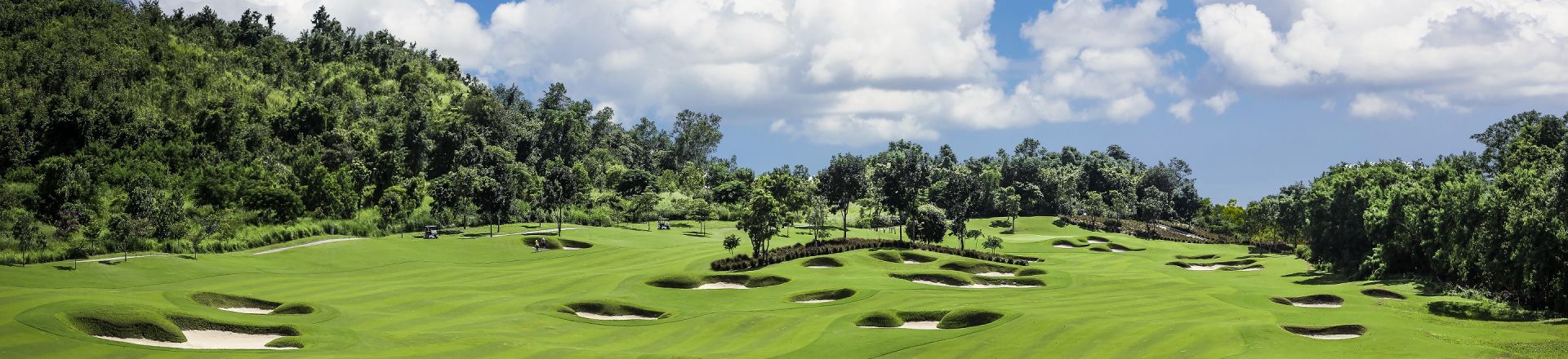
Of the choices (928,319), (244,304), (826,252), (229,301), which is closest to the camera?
(229,301)

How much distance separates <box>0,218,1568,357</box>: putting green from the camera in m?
38.9

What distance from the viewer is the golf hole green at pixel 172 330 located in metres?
36.4

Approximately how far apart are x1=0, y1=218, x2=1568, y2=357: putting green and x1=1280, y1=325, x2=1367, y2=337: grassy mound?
0.31ft

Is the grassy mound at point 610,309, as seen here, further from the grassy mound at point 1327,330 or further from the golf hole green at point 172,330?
the grassy mound at point 1327,330

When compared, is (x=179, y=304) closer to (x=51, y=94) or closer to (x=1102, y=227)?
(x=51, y=94)

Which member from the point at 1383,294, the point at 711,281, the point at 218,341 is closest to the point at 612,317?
the point at 711,281

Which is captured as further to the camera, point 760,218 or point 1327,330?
point 760,218

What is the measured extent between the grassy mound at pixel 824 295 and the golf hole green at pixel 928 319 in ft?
27.8

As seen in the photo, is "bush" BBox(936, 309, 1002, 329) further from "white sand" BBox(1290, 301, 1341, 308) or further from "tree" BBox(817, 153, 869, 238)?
"tree" BBox(817, 153, 869, 238)

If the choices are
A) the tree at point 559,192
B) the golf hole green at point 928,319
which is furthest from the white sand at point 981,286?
the tree at point 559,192

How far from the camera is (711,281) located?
224ft

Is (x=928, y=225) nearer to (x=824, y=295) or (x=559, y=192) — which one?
(x=559, y=192)

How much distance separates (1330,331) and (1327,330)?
100 mm

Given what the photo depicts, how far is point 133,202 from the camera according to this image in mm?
76000
